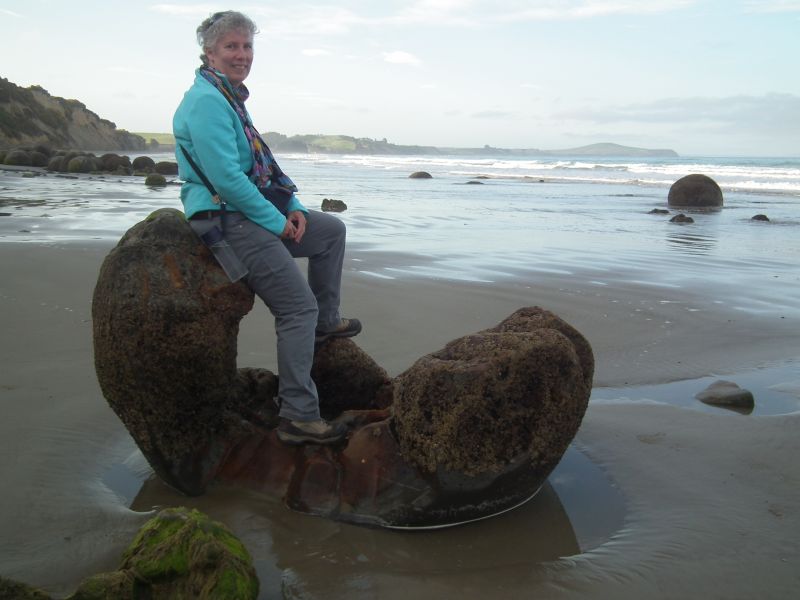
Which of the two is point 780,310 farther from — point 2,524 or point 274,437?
point 2,524

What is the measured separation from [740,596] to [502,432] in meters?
1.20

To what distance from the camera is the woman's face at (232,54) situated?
3.80 m

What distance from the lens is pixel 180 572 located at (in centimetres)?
279

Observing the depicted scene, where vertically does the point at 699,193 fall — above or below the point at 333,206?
below

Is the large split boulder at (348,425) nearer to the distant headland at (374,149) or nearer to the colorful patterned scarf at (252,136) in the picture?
the colorful patterned scarf at (252,136)

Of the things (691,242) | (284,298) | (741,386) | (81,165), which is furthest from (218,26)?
(81,165)

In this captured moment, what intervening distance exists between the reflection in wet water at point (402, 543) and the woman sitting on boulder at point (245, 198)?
472 mm

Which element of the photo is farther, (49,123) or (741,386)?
(49,123)

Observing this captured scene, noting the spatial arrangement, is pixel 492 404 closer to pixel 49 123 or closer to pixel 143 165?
pixel 143 165

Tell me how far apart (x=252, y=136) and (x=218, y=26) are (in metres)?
0.57

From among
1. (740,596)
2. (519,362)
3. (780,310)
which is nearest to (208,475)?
(519,362)

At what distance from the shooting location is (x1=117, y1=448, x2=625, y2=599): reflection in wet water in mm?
3168

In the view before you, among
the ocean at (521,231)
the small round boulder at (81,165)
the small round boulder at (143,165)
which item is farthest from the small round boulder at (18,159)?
the ocean at (521,231)

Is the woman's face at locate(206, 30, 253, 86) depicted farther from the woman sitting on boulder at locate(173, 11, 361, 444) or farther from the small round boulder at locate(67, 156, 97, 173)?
the small round boulder at locate(67, 156, 97, 173)
